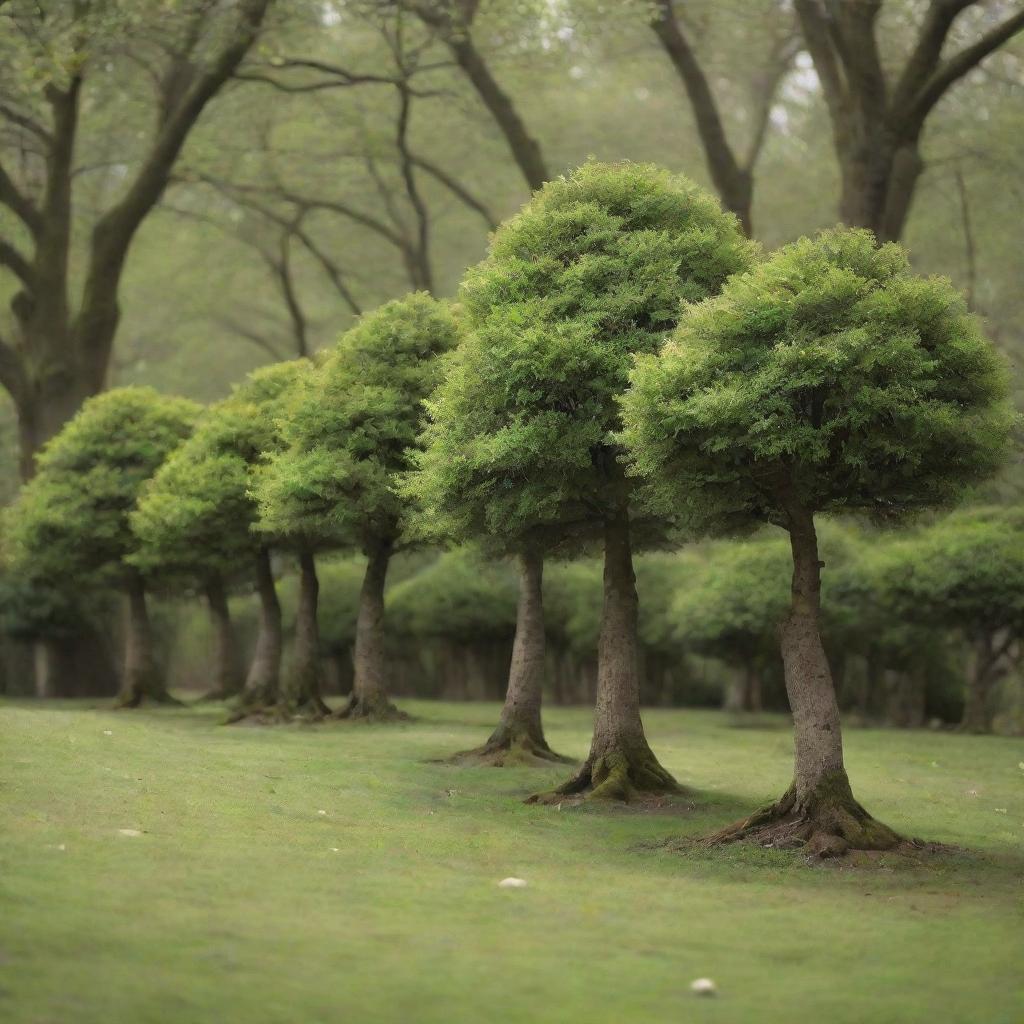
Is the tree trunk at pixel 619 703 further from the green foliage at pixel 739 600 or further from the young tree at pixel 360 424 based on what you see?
the green foliage at pixel 739 600

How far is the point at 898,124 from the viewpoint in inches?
1165

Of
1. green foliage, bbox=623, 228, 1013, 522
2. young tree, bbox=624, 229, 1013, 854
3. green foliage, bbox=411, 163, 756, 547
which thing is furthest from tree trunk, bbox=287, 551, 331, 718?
green foliage, bbox=623, 228, 1013, 522

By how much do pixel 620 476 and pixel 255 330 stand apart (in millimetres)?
48068

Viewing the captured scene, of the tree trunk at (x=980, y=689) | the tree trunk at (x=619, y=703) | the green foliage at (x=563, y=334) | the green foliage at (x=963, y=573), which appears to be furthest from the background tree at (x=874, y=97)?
the tree trunk at (x=619, y=703)

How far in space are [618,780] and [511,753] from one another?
3.85 m

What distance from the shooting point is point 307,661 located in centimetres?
2964

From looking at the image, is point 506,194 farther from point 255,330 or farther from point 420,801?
point 420,801

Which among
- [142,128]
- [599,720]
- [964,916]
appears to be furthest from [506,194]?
[964,916]

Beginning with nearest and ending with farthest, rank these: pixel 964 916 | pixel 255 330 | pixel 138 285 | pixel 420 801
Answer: pixel 964 916
pixel 420 801
pixel 138 285
pixel 255 330

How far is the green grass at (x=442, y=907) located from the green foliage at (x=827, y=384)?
3.70 m

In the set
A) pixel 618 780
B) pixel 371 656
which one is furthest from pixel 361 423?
pixel 618 780

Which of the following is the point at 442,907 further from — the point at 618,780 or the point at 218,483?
the point at 218,483

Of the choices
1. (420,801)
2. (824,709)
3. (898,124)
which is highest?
(898,124)

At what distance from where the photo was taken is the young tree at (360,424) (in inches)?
953
